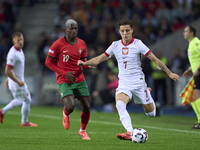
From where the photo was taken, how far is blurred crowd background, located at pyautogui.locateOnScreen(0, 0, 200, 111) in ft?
57.9

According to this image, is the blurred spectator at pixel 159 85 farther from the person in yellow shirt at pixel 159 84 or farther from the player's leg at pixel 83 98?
the player's leg at pixel 83 98

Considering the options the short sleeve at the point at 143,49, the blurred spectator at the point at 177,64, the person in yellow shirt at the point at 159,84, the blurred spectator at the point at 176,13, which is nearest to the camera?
the short sleeve at the point at 143,49

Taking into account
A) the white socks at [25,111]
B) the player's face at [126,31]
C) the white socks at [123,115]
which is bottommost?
the white socks at [25,111]

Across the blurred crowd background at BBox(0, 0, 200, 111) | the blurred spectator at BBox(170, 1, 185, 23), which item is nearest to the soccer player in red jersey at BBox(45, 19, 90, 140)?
the blurred crowd background at BBox(0, 0, 200, 111)

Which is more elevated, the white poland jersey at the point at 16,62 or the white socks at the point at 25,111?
the white poland jersey at the point at 16,62

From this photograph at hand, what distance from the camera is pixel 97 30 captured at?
2052 centimetres

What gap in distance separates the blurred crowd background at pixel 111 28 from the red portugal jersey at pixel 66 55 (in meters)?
8.68

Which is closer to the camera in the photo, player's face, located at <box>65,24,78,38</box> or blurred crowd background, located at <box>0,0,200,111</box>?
player's face, located at <box>65,24,78,38</box>

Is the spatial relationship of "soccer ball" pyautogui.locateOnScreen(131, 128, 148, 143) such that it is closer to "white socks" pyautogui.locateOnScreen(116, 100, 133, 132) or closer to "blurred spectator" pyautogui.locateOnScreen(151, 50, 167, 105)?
"white socks" pyautogui.locateOnScreen(116, 100, 133, 132)

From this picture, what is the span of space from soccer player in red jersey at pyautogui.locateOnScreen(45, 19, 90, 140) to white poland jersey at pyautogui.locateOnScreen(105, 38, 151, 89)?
86cm

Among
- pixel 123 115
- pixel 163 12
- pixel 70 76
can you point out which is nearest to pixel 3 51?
pixel 163 12

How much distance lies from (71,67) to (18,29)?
13.9 meters

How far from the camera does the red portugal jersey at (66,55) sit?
8703 millimetres

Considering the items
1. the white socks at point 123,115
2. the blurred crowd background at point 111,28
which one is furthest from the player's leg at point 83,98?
the blurred crowd background at point 111,28
